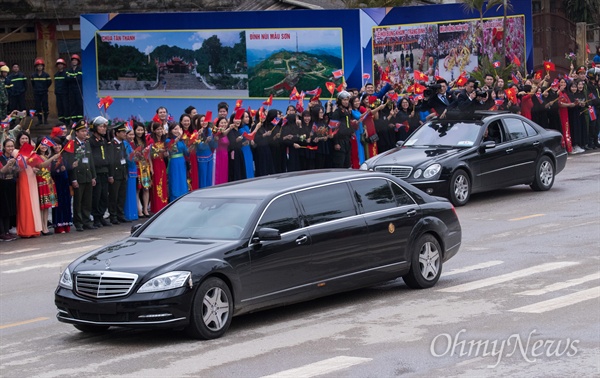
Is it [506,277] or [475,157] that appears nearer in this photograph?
[506,277]

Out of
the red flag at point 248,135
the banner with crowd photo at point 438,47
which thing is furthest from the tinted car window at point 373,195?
the banner with crowd photo at point 438,47

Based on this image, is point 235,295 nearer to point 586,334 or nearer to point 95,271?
point 95,271

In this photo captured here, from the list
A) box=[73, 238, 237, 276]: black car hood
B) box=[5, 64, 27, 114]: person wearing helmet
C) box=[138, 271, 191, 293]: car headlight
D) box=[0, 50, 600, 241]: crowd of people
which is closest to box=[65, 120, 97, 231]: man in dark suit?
box=[0, 50, 600, 241]: crowd of people

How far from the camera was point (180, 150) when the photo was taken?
21.7m

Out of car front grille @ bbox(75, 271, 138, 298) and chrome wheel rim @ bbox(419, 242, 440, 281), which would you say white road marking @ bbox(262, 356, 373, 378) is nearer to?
car front grille @ bbox(75, 271, 138, 298)

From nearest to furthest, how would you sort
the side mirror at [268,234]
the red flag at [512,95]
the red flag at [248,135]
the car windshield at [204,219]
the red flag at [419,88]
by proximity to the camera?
the side mirror at [268,234], the car windshield at [204,219], the red flag at [248,135], the red flag at [419,88], the red flag at [512,95]

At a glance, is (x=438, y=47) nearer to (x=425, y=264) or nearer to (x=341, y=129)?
(x=341, y=129)

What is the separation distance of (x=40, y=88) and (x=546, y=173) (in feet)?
55.3

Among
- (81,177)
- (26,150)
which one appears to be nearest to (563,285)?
(81,177)

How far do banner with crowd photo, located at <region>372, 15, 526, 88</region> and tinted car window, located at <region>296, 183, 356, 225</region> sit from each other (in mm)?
17834

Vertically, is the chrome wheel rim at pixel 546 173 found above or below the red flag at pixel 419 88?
below

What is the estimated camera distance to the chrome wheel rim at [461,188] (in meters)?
20.9

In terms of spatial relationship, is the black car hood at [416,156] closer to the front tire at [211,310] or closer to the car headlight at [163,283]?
the front tire at [211,310]

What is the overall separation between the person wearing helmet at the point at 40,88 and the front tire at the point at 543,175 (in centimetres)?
1648
